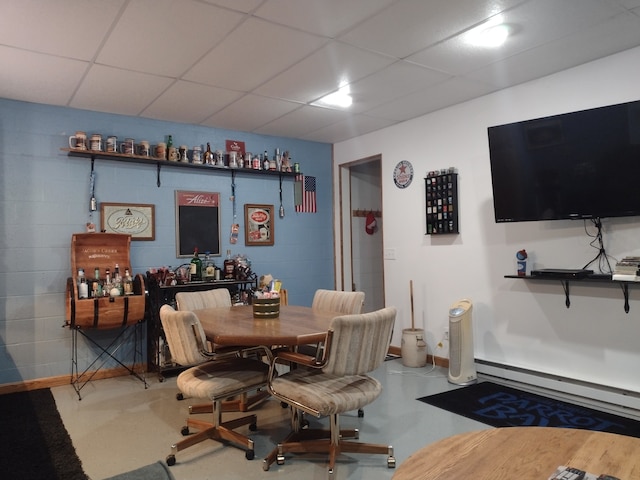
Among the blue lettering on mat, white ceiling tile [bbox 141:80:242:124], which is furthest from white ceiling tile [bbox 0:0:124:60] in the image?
the blue lettering on mat

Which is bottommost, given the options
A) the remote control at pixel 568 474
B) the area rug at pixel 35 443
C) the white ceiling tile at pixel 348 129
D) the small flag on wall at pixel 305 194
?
the area rug at pixel 35 443

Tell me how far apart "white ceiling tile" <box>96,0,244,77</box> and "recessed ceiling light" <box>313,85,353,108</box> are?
Result: 140 centimetres

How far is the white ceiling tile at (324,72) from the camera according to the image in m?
3.47

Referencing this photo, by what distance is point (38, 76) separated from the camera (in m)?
3.76

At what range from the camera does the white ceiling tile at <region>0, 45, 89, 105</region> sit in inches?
135

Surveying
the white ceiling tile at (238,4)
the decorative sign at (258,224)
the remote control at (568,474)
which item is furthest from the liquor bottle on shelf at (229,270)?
the remote control at (568,474)

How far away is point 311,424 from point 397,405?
80 cm

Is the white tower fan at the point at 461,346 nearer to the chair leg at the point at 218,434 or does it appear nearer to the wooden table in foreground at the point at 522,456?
the chair leg at the point at 218,434

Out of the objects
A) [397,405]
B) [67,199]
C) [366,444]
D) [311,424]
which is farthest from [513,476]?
[67,199]

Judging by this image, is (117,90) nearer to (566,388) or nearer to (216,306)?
(216,306)

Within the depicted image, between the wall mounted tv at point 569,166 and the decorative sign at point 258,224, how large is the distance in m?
2.92

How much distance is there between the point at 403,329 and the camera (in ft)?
17.1

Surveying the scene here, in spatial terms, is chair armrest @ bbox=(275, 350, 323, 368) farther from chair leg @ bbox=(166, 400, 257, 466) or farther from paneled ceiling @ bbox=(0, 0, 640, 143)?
paneled ceiling @ bbox=(0, 0, 640, 143)

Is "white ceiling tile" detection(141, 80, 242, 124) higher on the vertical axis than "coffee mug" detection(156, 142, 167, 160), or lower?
higher
